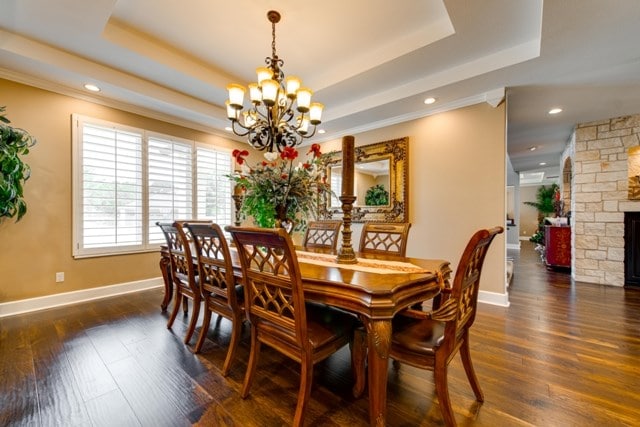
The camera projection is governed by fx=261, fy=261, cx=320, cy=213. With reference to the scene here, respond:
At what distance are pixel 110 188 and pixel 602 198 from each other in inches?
288

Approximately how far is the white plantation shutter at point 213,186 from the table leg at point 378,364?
3.99m

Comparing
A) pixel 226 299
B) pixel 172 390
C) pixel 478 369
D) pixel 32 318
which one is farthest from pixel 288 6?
pixel 32 318

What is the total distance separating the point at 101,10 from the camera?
7.02ft

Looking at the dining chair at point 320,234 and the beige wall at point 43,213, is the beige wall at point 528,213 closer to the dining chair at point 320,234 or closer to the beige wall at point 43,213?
the dining chair at point 320,234

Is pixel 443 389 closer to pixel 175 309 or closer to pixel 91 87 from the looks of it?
pixel 175 309

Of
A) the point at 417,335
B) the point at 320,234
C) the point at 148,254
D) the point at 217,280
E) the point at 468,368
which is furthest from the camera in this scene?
the point at 148,254

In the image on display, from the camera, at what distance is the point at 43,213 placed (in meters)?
3.07

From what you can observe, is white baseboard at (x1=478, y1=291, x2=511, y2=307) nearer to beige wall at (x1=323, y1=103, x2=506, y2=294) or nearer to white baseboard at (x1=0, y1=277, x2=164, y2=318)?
beige wall at (x1=323, y1=103, x2=506, y2=294)

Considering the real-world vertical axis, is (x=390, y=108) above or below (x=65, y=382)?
above

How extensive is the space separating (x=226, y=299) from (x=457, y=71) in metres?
3.30

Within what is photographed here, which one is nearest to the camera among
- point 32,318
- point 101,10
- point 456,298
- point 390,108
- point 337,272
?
point 456,298

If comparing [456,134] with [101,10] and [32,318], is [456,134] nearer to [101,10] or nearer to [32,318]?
[101,10]

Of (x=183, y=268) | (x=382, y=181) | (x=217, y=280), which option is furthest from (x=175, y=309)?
(x=382, y=181)

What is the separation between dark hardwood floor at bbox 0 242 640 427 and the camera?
1444 millimetres
